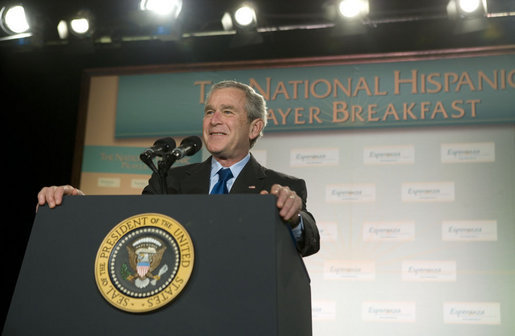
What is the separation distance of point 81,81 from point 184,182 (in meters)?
2.88

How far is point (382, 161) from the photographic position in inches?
156

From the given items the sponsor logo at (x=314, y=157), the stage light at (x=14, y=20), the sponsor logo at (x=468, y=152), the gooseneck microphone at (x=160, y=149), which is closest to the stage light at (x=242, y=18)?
the sponsor logo at (x=314, y=157)

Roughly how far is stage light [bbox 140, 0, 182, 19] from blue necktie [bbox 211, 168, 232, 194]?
7.28 feet

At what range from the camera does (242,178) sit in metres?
2.08

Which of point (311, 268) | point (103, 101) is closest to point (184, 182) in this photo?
point (311, 268)

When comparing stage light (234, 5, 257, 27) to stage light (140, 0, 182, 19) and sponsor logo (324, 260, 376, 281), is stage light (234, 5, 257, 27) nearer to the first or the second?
stage light (140, 0, 182, 19)

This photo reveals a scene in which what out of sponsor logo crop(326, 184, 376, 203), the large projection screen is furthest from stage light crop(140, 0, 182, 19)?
sponsor logo crop(326, 184, 376, 203)

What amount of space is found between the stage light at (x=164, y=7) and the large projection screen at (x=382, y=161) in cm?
49

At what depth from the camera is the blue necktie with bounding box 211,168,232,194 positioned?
2.08 meters

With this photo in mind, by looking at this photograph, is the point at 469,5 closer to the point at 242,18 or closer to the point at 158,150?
the point at 242,18

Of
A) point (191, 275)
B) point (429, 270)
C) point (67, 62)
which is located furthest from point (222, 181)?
point (67, 62)

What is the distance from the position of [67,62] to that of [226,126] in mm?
2930

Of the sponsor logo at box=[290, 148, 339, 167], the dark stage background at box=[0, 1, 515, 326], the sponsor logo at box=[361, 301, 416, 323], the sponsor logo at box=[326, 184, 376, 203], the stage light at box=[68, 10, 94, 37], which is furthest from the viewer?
the stage light at box=[68, 10, 94, 37]

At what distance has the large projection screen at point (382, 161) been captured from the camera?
12.1 ft
